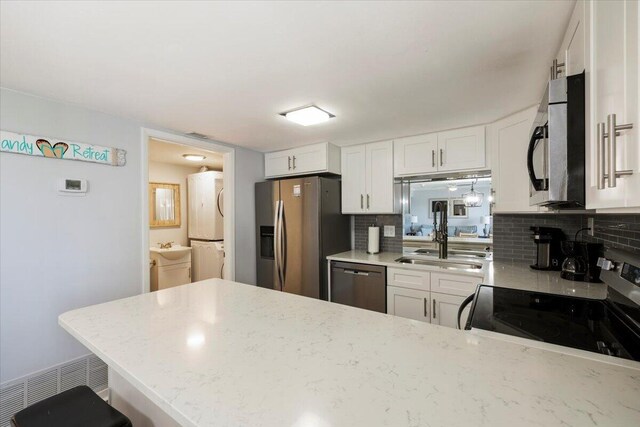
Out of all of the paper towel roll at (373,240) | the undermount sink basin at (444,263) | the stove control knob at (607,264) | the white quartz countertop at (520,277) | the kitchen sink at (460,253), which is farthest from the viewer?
the paper towel roll at (373,240)

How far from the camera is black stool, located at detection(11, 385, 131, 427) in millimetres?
1026

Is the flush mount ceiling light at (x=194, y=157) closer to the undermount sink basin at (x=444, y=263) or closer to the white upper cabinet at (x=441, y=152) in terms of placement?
the white upper cabinet at (x=441, y=152)

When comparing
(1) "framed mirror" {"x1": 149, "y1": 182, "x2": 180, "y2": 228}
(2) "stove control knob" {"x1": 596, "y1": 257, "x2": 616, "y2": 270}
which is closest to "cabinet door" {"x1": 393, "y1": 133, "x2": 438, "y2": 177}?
(2) "stove control knob" {"x1": 596, "y1": 257, "x2": 616, "y2": 270}

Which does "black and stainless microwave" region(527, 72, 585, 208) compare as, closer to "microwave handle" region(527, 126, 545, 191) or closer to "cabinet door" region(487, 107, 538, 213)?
"microwave handle" region(527, 126, 545, 191)

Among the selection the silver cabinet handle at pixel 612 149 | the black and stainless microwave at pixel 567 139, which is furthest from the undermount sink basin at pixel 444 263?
the silver cabinet handle at pixel 612 149

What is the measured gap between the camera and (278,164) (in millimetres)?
3482

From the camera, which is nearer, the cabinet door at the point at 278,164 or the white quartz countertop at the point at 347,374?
the white quartz countertop at the point at 347,374

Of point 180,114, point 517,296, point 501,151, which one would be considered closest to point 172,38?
point 180,114

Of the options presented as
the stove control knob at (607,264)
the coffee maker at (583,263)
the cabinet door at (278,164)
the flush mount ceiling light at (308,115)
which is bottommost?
the coffee maker at (583,263)

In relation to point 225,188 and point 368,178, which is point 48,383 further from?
point 368,178

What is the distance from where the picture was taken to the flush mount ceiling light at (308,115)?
82.3 inches

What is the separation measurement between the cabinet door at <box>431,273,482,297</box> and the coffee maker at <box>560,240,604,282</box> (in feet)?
1.86

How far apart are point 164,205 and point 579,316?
496 cm

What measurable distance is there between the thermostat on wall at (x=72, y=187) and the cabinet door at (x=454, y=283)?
2.87 meters
